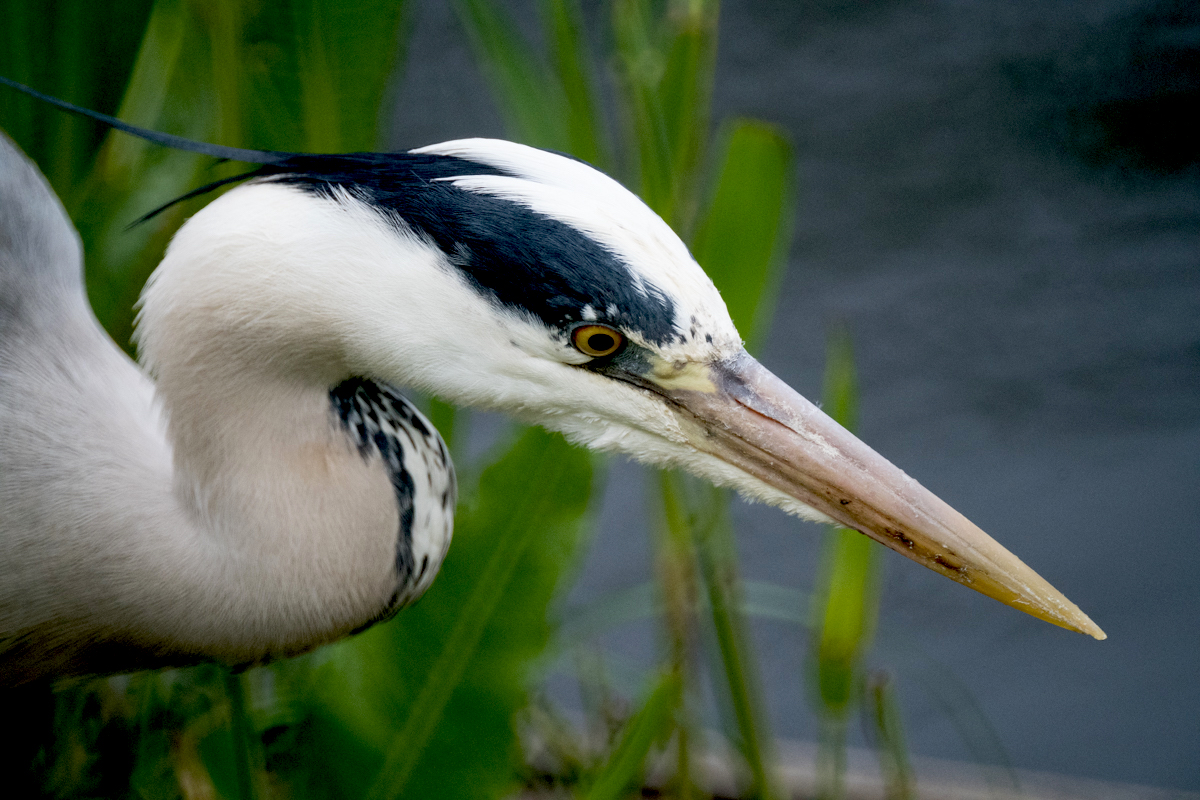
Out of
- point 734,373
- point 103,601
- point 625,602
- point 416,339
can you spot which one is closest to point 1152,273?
point 625,602

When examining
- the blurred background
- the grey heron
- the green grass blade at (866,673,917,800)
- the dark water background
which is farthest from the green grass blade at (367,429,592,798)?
the dark water background

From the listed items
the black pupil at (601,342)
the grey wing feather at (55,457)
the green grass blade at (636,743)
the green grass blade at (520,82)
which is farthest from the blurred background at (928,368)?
the black pupil at (601,342)

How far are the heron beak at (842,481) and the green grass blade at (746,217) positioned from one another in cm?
32

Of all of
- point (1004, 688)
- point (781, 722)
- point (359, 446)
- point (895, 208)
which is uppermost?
point (359, 446)

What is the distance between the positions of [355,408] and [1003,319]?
1.90m

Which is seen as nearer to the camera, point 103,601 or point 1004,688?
point 103,601

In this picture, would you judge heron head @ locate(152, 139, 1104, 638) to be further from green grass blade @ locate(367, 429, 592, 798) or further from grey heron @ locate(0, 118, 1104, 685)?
green grass blade @ locate(367, 429, 592, 798)

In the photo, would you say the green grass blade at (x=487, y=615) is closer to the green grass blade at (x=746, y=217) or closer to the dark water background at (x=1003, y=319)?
the green grass blade at (x=746, y=217)

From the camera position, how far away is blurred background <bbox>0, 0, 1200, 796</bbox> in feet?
3.97

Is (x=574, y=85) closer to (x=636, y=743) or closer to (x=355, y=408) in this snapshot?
(x=355, y=408)

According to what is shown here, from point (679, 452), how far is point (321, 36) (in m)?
0.60

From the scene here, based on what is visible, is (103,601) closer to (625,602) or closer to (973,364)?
(625,602)

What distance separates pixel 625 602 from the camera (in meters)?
1.40

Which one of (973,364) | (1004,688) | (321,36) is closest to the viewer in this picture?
(321,36)
